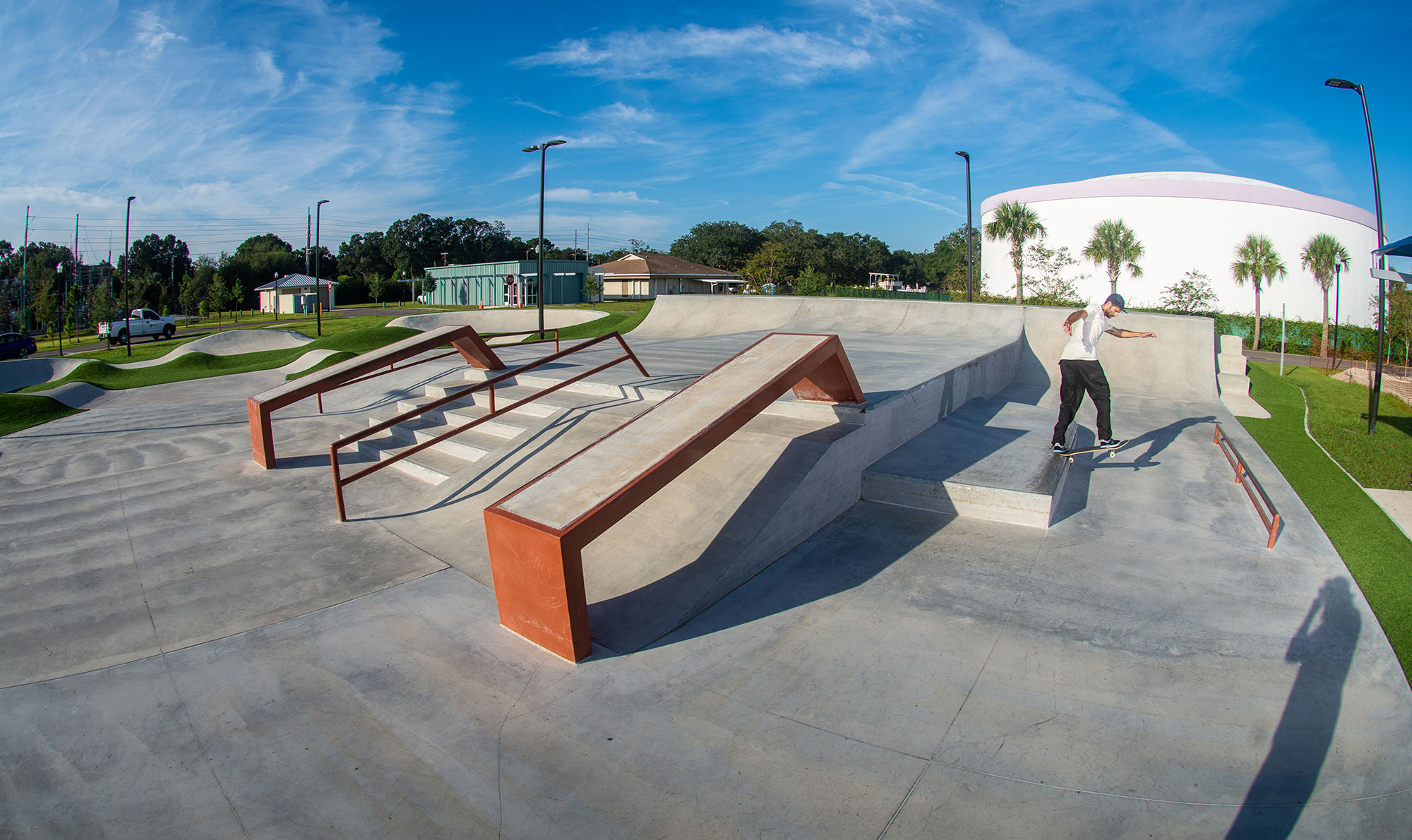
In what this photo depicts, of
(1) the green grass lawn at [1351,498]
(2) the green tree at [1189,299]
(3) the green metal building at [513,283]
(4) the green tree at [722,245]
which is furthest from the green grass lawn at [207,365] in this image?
(4) the green tree at [722,245]

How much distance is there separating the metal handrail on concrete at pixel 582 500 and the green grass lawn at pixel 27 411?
409 inches

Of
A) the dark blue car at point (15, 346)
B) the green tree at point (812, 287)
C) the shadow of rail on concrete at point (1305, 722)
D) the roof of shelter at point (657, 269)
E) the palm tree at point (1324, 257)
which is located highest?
the roof of shelter at point (657, 269)

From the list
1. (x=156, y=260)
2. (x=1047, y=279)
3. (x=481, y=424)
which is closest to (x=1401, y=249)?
(x=481, y=424)

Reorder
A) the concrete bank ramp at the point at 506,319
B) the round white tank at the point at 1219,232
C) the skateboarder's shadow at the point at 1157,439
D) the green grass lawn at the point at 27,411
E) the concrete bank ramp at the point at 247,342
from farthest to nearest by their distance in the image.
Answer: the round white tank at the point at 1219,232 → the concrete bank ramp at the point at 506,319 → the concrete bank ramp at the point at 247,342 → the green grass lawn at the point at 27,411 → the skateboarder's shadow at the point at 1157,439

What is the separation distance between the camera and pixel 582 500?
362cm

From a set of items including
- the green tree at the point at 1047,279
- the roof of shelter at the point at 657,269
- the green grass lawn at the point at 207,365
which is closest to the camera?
the green grass lawn at the point at 207,365

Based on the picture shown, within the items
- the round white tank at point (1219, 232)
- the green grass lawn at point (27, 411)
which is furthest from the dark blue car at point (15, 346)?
the round white tank at point (1219, 232)

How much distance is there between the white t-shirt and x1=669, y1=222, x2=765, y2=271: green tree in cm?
8333

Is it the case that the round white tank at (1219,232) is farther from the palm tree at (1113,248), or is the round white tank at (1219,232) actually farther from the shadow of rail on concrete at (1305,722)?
the shadow of rail on concrete at (1305,722)

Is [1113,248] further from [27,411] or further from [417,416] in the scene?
[27,411]

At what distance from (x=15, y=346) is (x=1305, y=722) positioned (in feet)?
132

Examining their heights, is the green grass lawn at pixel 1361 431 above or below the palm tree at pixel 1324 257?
below

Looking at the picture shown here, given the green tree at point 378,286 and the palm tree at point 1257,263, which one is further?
the green tree at point 378,286

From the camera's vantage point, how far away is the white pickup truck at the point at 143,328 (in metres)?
31.0
